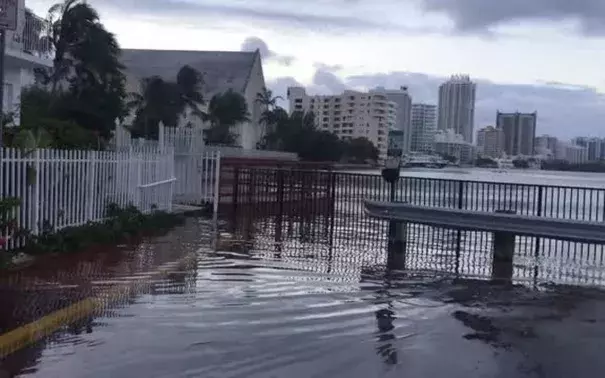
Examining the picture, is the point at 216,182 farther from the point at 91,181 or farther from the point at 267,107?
the point at 267,107

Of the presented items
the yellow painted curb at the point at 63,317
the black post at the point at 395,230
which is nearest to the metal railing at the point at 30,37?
the black post at the point at 395,230

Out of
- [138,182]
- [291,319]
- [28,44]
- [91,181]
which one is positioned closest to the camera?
[291,319]

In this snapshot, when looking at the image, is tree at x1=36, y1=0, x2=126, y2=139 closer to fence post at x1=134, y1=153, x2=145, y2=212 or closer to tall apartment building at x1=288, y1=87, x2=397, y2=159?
fence post at x1=134, y1=153, x2=145, y2=212

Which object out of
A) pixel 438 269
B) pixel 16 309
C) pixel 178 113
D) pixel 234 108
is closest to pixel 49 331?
pixel 16 309

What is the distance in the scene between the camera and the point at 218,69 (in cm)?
9594

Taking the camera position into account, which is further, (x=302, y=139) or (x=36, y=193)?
(x=302, y=139)

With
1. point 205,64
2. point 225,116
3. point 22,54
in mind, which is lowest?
point 22,54

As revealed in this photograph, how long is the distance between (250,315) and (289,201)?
15.9 meters

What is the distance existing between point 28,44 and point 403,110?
5087 centimetres

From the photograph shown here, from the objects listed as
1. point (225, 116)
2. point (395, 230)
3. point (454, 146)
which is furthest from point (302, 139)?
point (395, 230)

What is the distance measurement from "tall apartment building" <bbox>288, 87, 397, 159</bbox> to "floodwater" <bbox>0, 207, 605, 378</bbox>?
5499cm

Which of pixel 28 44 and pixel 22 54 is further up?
pixel 28 44

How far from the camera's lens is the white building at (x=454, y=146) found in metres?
65.9

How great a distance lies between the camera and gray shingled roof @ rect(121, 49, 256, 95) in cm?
9194
